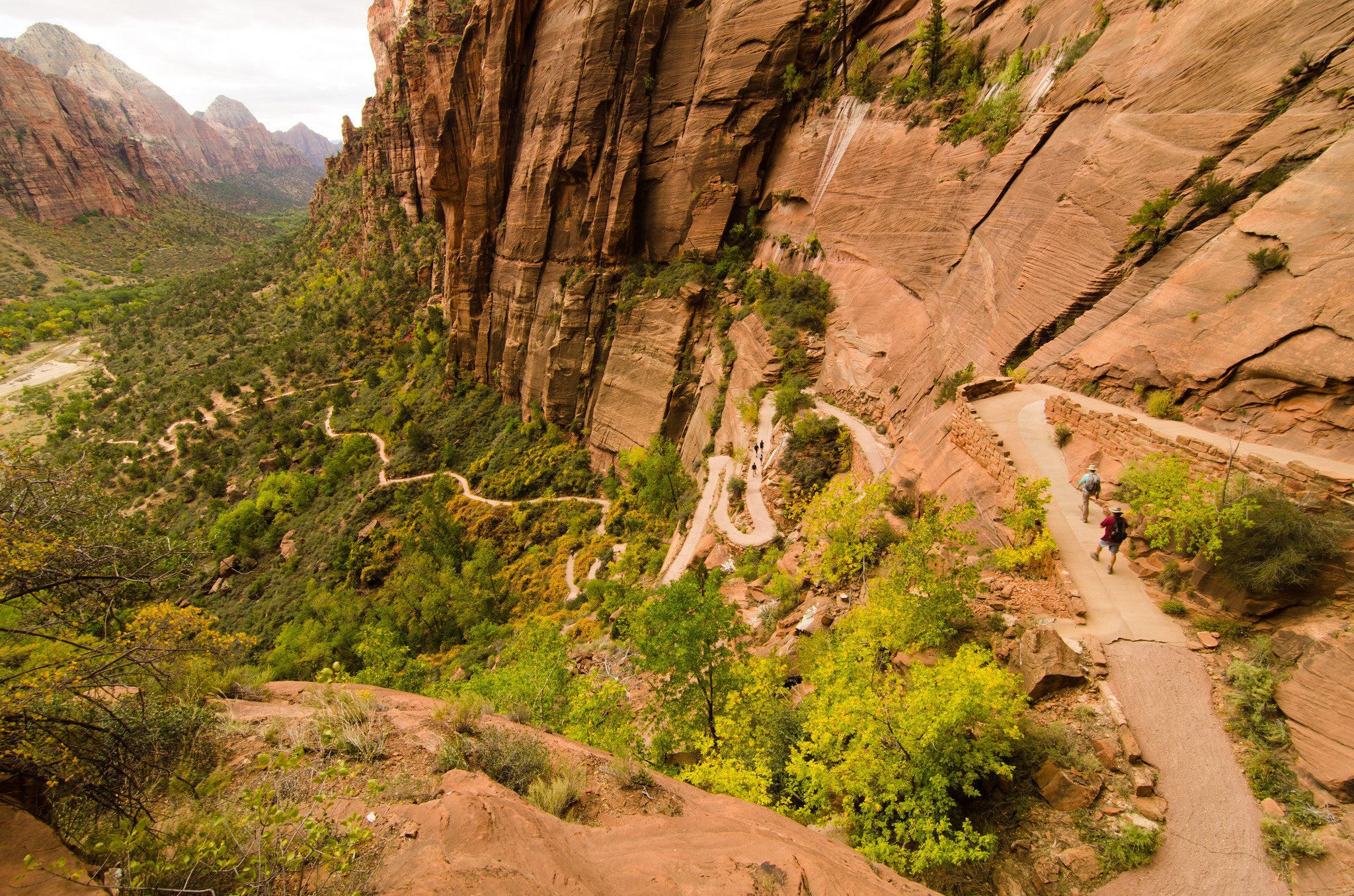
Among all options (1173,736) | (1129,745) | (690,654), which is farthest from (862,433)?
(1129,745)

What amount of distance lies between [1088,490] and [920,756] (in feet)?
23.7

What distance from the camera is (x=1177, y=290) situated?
12.0 m

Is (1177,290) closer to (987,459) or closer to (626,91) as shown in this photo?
(987,459)

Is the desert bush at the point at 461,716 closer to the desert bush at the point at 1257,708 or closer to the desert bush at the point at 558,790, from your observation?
the desert bush at the point at 558,790

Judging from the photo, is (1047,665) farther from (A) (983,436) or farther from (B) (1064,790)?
(A) (983,436)

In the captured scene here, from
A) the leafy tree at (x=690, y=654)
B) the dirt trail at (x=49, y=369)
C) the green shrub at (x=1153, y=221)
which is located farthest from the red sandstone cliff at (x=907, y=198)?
the dirt trail at (x=49, y=369)

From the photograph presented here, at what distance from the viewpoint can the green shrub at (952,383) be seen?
15891 millimetres

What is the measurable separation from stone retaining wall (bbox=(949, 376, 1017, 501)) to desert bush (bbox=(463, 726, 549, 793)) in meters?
10.7

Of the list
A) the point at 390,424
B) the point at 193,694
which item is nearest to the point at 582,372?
the point at 390,424

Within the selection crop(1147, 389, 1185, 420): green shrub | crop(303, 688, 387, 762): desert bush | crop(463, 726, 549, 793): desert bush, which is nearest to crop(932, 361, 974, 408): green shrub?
crop(1147, 389, 1185, 420): green shrub

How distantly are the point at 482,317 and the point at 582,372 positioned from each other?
1406cm

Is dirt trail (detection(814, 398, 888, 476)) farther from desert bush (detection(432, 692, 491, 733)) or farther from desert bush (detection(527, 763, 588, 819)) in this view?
desert bush (detection(432, 692, 491, 733))

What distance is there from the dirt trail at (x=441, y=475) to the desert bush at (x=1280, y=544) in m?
26.6

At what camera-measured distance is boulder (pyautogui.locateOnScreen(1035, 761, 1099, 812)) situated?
6.76 meters
